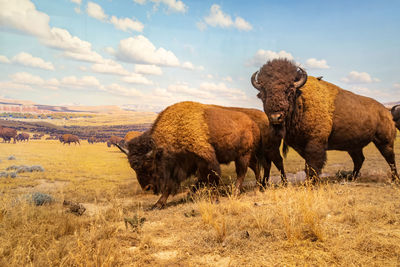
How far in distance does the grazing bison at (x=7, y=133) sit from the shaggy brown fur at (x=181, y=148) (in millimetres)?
4730

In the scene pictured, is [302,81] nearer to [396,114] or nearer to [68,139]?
[396,114]

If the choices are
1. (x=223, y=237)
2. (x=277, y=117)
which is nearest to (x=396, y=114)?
(x=277, y=117)

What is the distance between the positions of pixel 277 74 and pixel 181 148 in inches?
116

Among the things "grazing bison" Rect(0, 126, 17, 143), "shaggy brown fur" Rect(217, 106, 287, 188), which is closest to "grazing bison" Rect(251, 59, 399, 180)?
"shaggy brown fur" Rect(217, 106, 287, 188)

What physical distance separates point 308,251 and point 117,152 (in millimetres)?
6943

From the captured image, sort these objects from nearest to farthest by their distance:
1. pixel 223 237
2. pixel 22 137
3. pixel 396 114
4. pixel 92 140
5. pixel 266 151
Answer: pixel 223 237 → pixel 266 151 → pixel 396 114 → pixel 22 137 → pixel 92 140

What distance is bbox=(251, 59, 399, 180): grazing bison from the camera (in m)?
5.45

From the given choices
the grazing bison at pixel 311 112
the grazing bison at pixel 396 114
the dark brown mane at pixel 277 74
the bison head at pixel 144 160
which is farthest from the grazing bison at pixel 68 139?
the grazing bison at pixel 396 114

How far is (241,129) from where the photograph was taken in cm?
641

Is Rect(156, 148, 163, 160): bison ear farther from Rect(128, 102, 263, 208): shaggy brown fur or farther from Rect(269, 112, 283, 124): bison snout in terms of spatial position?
Rect(269, 112, 283, 124): bison snout

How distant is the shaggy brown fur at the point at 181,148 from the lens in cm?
580

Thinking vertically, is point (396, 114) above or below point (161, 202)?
above

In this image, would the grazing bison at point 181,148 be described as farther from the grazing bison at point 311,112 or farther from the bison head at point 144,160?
the grazing bison at point 311,112

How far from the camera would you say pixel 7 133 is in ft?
25.2
